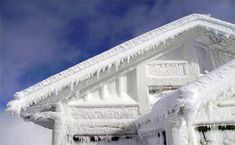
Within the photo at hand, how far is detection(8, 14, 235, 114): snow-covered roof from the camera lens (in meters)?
7.81

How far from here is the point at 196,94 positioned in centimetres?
638

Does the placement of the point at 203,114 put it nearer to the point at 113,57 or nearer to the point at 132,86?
the point at 132,86

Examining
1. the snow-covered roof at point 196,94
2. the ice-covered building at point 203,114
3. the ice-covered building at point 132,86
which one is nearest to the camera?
the snow-covered roof at point 196,94

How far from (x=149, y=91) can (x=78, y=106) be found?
6.33 ft

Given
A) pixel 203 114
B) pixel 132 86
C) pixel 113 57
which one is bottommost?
pixel 203 114

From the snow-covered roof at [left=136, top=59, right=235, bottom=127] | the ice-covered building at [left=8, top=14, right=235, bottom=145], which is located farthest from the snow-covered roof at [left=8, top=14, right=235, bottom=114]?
the snow-covered roof at [left=136, top=59, right=235, bottom=127]

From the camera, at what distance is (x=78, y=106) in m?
8.59

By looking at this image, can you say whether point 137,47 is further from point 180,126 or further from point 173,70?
point 180,126

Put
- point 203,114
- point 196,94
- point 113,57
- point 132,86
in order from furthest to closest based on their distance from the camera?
1. point 132,86
2. point 113,57
3. point 203,114
4. point 196,94

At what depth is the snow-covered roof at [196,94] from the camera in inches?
245

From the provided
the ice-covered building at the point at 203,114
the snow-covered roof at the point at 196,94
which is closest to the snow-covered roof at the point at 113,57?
the snow-covered roof at the point at 196,94

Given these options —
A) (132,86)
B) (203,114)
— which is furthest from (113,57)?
(203,114)

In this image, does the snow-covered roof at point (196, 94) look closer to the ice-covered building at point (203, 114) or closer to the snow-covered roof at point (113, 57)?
the ice-covered building at point (203, 114)

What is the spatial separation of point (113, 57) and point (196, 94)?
286cm
